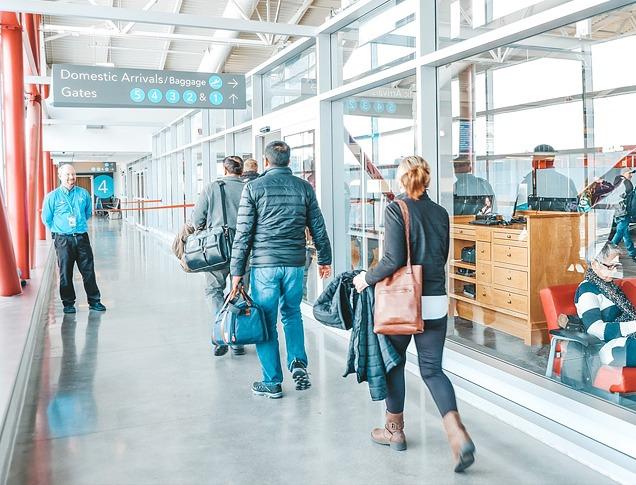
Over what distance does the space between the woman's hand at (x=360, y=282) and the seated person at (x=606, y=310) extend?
60.4 inches

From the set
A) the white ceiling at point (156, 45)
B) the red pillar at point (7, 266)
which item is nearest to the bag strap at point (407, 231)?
the red pillar at point (7, 266)

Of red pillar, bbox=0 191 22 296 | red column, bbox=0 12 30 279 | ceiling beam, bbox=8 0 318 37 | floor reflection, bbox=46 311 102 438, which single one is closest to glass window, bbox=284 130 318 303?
ceiling beam, bbox=8 0 318 37

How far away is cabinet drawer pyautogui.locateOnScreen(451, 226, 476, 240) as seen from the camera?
5050 millimetres

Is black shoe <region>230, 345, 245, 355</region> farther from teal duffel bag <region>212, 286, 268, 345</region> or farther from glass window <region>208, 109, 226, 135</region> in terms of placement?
glass window <region>208, 109, 226, 135</region>

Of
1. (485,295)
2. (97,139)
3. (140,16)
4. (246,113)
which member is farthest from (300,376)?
(97,139)

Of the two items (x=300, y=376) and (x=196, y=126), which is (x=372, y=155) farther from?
(x=196, y=126)

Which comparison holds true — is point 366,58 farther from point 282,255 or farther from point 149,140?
point 149,140

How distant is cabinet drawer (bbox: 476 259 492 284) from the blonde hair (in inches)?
98.3

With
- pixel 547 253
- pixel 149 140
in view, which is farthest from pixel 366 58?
pixel 149 140

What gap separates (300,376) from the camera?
416 centimetres

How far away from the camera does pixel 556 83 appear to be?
5.87 m

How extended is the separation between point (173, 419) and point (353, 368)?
1185 mm

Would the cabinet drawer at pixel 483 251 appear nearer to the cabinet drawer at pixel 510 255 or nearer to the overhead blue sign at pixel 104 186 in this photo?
the cabinet drawer at pixel 510 255

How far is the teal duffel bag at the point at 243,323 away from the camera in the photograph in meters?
Answer: 3.84
